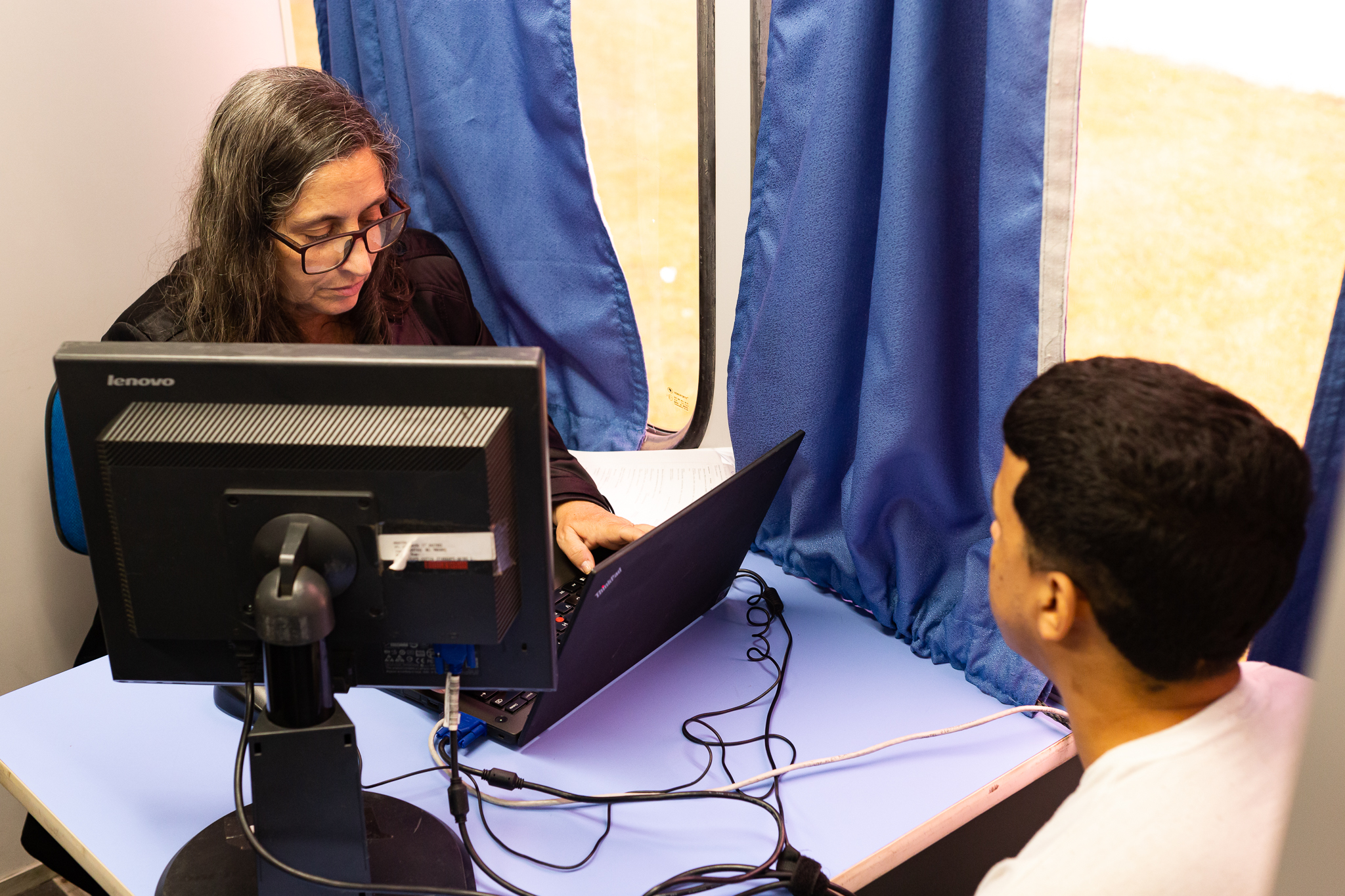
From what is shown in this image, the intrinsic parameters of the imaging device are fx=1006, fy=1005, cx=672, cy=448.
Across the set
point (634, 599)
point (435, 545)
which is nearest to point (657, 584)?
point (634, 599)

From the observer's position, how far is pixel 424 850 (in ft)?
3.26

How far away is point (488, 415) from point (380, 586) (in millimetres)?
175

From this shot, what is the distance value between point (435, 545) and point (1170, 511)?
57 centimetres

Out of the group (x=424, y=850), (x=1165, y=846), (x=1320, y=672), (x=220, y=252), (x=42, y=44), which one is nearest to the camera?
(x=1320, y=672)

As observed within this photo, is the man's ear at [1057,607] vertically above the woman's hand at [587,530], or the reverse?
the man's ear at [1057,607]

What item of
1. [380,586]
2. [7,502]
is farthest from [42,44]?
[380,586]

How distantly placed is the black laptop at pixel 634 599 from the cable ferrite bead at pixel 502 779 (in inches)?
2.8

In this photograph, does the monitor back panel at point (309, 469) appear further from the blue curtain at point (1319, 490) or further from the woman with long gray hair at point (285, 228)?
the blue curtain at point (1319, 490)

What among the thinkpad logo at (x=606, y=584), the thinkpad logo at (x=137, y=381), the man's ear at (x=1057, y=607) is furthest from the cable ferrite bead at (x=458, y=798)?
the man's ear at (x=1057, y=607)

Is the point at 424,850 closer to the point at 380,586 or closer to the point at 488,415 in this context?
the point at 380,586

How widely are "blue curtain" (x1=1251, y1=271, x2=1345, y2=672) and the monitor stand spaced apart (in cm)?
A: 83

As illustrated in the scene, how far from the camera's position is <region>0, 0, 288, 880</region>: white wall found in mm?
1792

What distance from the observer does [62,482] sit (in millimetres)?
1459

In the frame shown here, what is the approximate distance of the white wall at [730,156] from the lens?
5.42ft
